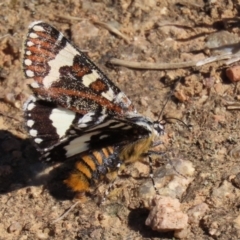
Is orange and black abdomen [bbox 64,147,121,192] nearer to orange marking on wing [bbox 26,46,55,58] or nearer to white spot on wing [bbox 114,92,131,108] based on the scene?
white spot on wing [bbox 114,92,131,108]

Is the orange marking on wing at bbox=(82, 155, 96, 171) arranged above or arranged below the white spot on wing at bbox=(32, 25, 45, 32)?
below

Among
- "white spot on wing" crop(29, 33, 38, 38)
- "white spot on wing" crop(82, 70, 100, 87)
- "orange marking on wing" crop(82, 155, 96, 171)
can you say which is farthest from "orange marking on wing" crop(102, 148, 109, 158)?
"white spot on wing" crop(29, 33, 38, 38)

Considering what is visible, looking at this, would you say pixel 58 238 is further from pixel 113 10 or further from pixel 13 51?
pixel 113 10

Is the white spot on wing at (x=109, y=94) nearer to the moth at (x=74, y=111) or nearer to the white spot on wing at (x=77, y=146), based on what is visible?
the moth at (x=74, y=111)

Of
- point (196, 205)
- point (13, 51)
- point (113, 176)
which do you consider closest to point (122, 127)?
point (113, 176)

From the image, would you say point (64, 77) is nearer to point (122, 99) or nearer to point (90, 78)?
point (90, 78)

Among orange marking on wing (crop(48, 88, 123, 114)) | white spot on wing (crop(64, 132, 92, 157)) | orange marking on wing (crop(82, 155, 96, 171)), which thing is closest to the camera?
white spot on wing (crop(64, 132, 92, 157))

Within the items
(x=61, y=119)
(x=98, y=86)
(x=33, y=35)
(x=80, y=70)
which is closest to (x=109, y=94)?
(x=98, y=86)
